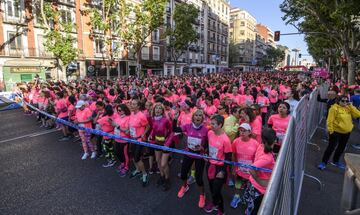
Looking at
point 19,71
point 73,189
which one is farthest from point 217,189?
point 19,71

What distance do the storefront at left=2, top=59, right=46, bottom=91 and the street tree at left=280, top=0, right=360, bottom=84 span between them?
992 inches

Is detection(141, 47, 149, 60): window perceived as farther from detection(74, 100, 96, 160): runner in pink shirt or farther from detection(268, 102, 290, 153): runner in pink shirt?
detection(268, 102, 290, 153): runner in pink shirt

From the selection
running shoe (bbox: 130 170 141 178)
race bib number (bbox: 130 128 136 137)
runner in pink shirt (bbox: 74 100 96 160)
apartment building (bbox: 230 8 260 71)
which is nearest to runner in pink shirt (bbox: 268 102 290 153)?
race bib number (bbox: 130 128 136 137)

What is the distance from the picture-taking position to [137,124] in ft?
16.9

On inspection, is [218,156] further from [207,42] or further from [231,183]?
[207,42]

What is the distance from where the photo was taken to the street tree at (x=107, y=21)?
25.6m

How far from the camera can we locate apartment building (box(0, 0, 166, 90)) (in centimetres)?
2381

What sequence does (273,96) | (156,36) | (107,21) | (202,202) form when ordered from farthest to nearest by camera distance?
(156,36) < (107,21) < (273,96) < (202,202)

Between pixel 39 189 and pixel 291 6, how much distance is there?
21051 millimetres

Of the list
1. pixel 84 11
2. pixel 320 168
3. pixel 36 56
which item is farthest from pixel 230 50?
pixel 320 168

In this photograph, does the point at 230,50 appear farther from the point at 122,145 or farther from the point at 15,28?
the point at 122,145

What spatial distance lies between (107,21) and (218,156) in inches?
1054

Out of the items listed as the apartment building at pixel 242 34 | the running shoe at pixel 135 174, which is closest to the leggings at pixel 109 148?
the running shoe at pixel 135 174

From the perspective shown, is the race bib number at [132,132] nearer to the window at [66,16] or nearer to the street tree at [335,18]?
the street tree at [335,18]
